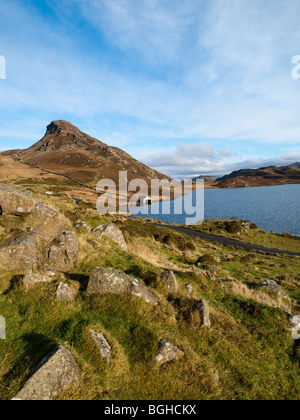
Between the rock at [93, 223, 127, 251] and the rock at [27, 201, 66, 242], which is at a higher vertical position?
the rock at [27, 201, 66, 242]

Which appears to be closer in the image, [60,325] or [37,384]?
[37,384]

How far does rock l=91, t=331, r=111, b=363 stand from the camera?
6330 mm

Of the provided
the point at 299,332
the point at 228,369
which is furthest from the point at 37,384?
the point at 299,332

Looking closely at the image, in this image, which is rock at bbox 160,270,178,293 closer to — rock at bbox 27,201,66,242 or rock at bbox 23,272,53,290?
rock at bbox 23,272,53,290

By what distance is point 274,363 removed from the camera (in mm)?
8094

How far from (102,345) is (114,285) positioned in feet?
9.32

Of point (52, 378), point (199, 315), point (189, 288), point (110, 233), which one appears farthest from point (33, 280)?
point (110, 233)

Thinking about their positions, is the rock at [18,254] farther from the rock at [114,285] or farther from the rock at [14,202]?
the rock at [114,285]

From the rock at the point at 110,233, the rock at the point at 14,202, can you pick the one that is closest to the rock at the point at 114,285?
the rock at the point at 14,202

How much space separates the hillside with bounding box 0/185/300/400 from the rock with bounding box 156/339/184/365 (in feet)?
0.11

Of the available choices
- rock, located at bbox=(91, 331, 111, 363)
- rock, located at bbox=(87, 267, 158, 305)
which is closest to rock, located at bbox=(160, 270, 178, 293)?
rock, located at bbox=(87, 267, 158, 305)

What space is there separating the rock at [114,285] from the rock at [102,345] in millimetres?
2342
